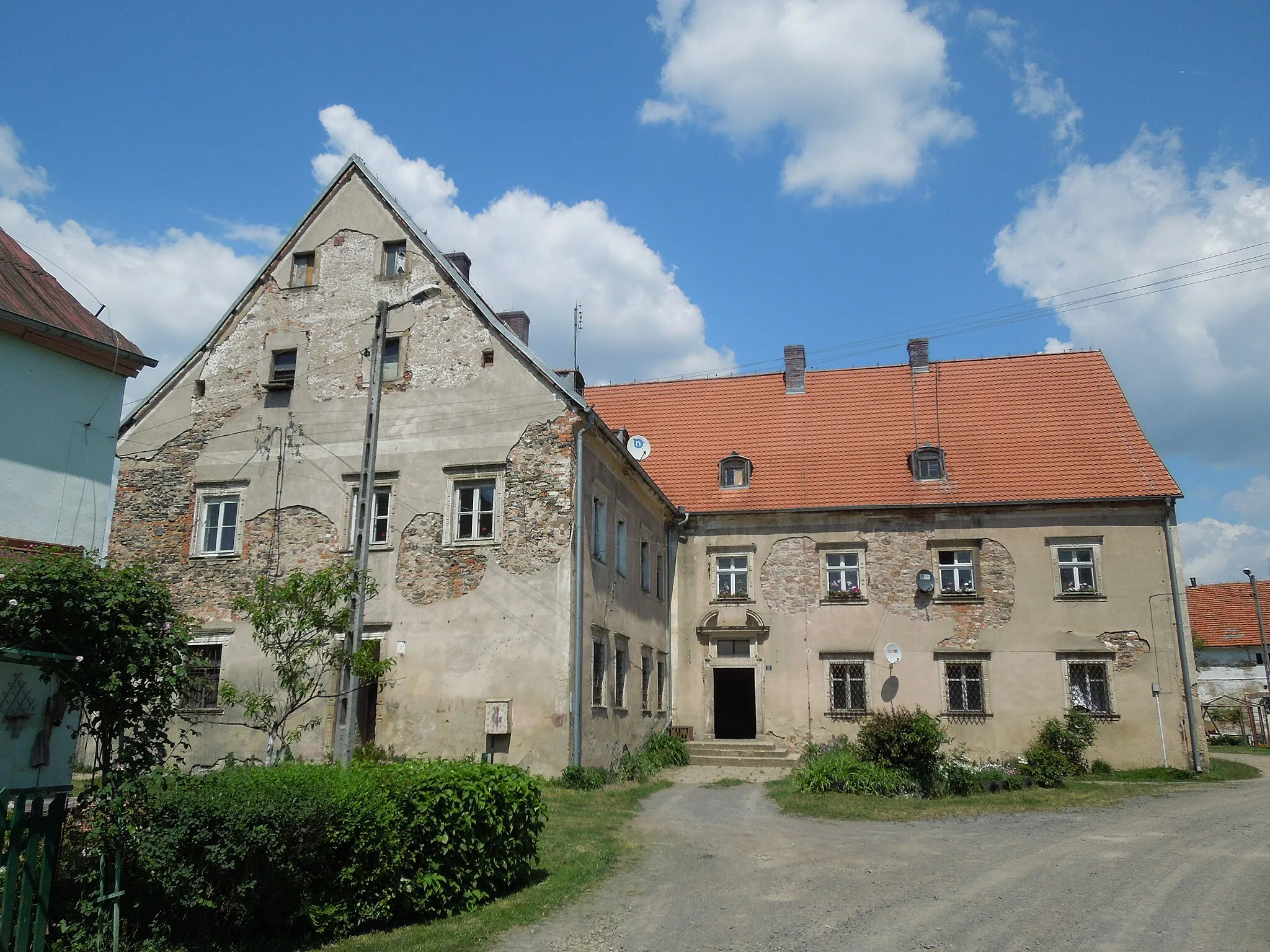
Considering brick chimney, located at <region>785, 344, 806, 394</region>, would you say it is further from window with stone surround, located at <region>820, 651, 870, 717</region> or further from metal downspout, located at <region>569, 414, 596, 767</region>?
metal downspout, located at <region>569, 414, 596, 767</region>

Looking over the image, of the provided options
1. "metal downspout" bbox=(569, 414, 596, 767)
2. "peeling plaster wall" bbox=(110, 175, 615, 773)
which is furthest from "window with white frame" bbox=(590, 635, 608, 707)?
"peeling plaster wall" bbox=(110, 175, 615, 773)

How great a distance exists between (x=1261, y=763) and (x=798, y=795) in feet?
59.9

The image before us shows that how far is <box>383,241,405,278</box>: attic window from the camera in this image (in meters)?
20.8

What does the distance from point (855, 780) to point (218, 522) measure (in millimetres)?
13985

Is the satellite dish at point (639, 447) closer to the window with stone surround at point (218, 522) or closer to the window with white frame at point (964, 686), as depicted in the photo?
the window with white frame at point (964, 686)

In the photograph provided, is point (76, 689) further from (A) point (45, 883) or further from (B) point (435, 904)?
(B) point (435, 904)

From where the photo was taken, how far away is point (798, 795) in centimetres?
1717

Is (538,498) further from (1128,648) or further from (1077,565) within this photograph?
(1128,648)

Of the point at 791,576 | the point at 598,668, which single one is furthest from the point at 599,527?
the point at 791,576

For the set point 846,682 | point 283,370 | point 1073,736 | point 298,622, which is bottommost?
point 1073,736

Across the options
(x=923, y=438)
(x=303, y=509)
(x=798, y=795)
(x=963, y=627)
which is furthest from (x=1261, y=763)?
(x=303, y=509)

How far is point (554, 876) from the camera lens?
403 inches

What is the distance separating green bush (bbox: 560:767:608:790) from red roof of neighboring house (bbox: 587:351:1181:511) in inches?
414

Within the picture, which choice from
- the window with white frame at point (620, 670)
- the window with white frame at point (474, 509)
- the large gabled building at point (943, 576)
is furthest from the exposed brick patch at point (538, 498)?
the large gabled building at point (943, 576)
